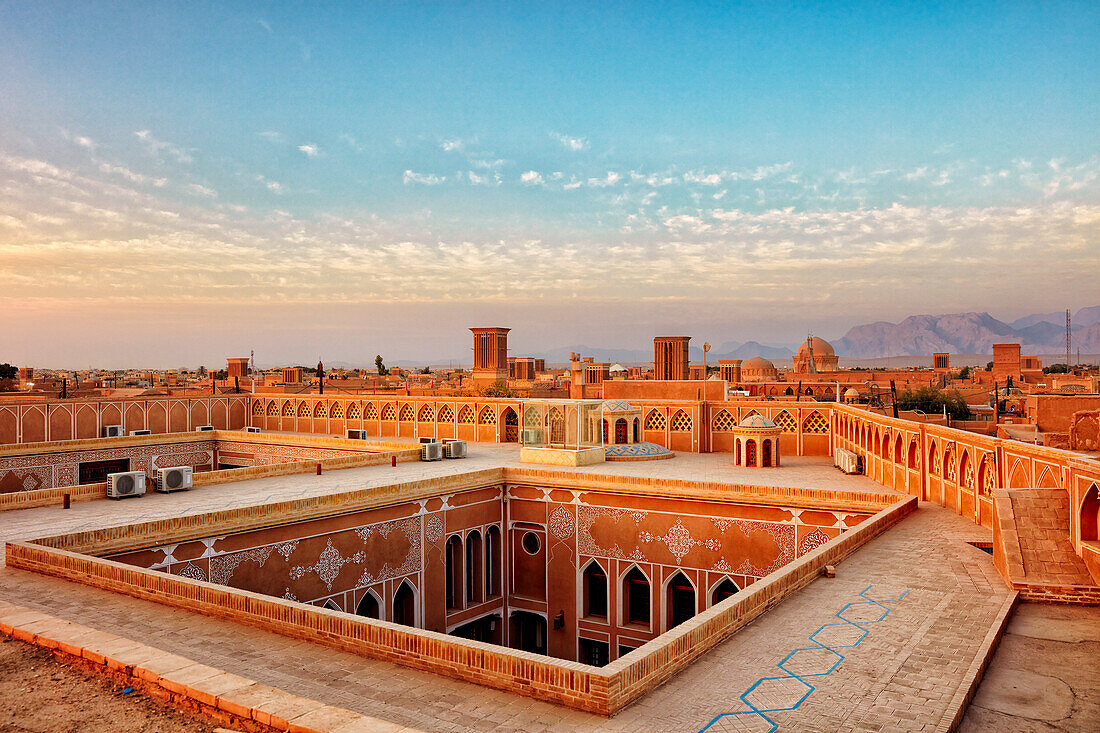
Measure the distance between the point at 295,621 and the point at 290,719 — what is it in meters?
2.02

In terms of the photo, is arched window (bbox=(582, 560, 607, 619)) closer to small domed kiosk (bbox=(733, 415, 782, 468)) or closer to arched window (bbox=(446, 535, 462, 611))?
arched window (bbox=(446, 535, 462, 611))

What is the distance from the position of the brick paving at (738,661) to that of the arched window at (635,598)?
21.3 ft

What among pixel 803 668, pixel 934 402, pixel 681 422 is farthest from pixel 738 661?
pixel 934 402

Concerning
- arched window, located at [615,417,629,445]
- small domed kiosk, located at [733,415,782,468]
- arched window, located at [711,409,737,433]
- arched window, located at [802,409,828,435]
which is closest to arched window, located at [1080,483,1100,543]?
small domed kiosk, located at [733,415,782,468]

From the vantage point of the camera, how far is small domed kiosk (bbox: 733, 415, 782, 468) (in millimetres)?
17953

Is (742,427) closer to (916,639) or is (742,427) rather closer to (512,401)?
(512,401)

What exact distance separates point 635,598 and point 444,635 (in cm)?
1091

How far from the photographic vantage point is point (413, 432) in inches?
1025

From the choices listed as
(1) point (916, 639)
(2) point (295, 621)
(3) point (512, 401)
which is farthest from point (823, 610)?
(3) point (512, 401)

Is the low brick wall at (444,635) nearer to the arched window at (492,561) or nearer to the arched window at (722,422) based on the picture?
the arched window at (492,561)

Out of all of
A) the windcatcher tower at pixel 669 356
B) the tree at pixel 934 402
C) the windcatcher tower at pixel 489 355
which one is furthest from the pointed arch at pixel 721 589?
the windcatcher tower at pixel 489 355

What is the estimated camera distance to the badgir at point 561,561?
5090 mm

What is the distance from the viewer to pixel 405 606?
14008 millimetres

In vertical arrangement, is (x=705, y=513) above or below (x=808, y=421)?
below
